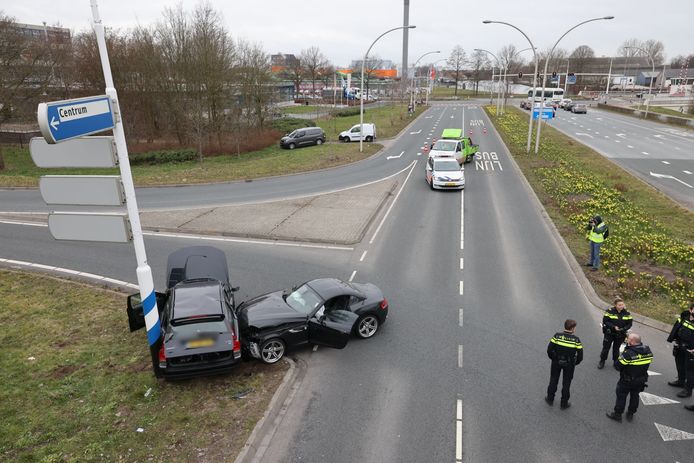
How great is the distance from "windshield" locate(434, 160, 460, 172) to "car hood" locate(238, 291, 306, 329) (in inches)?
637

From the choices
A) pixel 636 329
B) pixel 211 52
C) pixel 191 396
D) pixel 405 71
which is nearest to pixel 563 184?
pixel 636 329

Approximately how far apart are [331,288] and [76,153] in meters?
5.72

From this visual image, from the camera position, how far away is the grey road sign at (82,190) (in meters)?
7.14

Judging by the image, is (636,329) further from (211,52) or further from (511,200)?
(211,52)

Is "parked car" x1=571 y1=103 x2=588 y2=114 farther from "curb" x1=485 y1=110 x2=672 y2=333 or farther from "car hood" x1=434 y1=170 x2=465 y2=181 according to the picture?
"car hood" x1=434 y1=170 x2=465 y2=181

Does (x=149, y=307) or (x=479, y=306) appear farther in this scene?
(x=479, y=306)

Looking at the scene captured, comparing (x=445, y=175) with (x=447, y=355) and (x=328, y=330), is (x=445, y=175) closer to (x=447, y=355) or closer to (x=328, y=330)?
(x=447, y=355)

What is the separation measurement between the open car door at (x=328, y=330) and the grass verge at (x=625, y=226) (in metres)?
7.16

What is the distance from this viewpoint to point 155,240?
1741 centimetres

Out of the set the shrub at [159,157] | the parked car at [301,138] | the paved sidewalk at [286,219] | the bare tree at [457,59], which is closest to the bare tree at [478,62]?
the bare tree at [457,59]

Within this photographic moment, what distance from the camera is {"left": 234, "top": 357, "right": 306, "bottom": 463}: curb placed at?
695cm

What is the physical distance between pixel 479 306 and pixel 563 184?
49.7 ft

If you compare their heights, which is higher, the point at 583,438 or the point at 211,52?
the point at 211,52

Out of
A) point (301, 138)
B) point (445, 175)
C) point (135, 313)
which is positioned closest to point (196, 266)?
point (135, 313)
